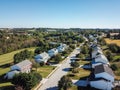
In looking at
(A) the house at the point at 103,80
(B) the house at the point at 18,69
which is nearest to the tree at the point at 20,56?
(B) the house at the point at 18,69

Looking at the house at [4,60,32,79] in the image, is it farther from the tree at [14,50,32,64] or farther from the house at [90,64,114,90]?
the house at [90,64,114,90]

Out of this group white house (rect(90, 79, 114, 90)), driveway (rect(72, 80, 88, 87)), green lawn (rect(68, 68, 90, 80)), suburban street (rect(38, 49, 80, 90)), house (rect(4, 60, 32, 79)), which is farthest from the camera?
green lawn (rect(68, 68, 90, 80))

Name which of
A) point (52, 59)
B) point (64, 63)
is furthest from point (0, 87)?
point (52, 59)

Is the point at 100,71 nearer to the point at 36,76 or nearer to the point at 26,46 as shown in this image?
the point at 36,76

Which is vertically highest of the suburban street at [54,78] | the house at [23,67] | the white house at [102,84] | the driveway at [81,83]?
the house at [23,67]

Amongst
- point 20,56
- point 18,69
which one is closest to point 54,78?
point 18,69

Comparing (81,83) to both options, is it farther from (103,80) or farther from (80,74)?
(80,74)

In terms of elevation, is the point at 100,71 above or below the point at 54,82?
above

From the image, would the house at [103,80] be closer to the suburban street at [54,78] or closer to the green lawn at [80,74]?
the green lawn at [80,74]

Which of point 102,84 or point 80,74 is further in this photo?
point 80,74

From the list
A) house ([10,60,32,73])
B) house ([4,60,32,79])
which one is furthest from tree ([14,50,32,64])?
house ([4,60,32,79])

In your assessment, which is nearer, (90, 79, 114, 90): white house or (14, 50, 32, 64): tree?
(90, 79, 114, 90): white house
